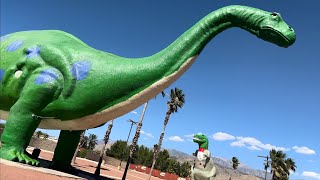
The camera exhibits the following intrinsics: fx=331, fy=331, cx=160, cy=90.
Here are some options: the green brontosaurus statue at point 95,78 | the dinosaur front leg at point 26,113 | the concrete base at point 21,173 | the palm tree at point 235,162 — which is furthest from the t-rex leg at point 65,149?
the palm tree at point 235,162

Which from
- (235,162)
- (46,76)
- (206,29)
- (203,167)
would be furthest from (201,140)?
(235,162)

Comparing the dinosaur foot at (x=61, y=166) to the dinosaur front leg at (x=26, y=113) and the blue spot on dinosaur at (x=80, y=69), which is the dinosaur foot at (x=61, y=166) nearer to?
the dinosaur front leg at (x=26, y=113)

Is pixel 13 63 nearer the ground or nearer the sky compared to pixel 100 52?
nearer the ground

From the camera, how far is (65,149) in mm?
5992

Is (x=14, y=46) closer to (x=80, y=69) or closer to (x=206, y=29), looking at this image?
(x=80, y=69)

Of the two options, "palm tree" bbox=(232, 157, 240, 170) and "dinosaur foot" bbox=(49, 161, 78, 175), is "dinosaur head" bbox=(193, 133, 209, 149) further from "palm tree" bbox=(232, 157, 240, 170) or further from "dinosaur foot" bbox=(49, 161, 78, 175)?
"palm tree" bbox=(232, 157, 240, 170)

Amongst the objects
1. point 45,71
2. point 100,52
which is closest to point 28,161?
point 45,71

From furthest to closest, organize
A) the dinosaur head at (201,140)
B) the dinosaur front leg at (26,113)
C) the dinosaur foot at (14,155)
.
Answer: the dinosaur head at (201,140)
the dinosaur front leg at (26,113)
the dinosaur foot at (14,155)

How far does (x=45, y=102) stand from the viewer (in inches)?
190

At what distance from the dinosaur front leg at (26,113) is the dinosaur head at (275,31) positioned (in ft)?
10.2

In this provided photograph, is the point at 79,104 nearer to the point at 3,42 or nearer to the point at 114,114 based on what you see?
the point at 114,114

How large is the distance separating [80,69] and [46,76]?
0.49 m

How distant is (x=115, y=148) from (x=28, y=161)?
60495 millimetres

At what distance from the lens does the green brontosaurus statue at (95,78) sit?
15.6 ft
